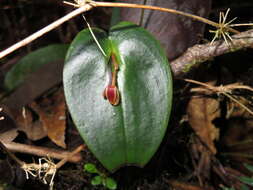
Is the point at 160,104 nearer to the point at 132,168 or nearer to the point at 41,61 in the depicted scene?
the point at 132,168

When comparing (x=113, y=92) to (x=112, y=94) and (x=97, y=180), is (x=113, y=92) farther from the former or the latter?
(x=97, y=180)

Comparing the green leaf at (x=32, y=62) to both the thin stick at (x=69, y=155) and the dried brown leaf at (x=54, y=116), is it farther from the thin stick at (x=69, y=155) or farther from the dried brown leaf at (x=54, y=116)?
the thin stick at (x=69, y=155)

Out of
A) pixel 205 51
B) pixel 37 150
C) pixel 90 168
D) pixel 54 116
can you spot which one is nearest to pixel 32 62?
pixel 54 116

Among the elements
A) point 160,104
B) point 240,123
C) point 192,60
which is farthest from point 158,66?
point 240,123

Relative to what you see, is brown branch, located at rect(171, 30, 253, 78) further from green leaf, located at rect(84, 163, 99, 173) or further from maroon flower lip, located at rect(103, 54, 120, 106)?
green leaf, located at rect(84, 163, 99, 173)

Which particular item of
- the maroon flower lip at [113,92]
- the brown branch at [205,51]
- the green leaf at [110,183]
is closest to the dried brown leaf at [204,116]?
the brown branch at [205,51]

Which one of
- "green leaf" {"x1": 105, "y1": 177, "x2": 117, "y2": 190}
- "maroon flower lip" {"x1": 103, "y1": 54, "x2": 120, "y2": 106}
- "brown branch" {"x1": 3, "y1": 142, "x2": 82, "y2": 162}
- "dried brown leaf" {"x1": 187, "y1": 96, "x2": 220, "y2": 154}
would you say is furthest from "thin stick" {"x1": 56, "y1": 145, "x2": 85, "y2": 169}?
"dried brown leaf" {"x1": 187, "y1": 96, "x2": 220, "y2": 154}
